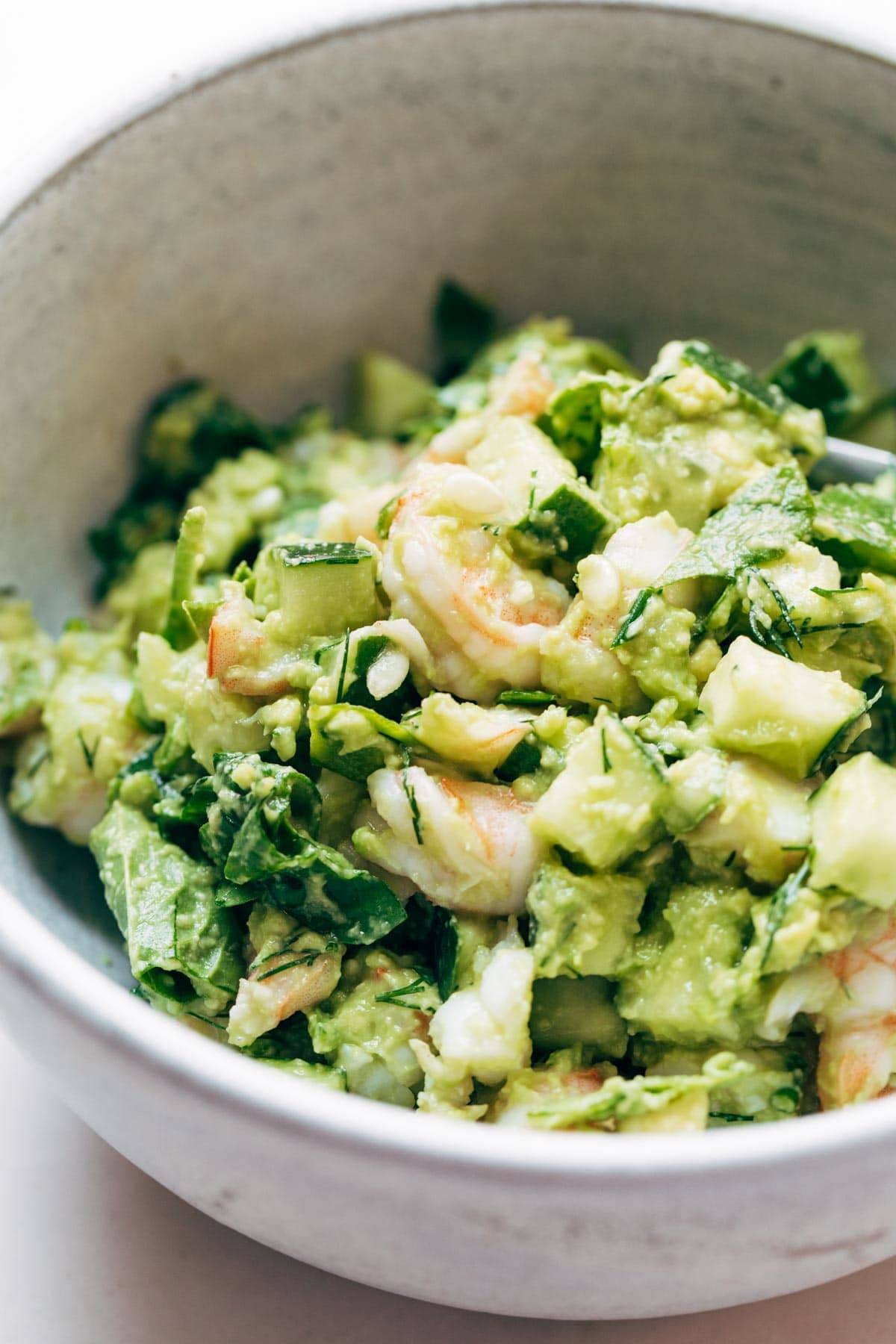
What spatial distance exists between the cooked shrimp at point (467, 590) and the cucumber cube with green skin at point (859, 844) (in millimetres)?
439

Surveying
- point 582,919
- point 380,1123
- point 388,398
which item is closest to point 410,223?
point 388,398

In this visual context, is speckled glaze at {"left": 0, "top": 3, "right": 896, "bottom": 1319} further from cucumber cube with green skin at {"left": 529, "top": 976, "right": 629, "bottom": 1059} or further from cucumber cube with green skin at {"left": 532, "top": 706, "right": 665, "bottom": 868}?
cucumber cube with green skin at {"left": 532, "top": 706, "right": 665, "bottom": 868}

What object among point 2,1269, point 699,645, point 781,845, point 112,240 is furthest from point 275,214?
point 2,1269

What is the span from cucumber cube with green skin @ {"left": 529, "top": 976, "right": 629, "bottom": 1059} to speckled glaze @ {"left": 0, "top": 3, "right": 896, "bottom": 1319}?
0.30 metres

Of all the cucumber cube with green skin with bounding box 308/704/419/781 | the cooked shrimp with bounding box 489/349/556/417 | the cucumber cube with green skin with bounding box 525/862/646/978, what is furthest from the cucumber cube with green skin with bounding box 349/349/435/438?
the cucumber cube with green skin with bounding box 525/862/646/978

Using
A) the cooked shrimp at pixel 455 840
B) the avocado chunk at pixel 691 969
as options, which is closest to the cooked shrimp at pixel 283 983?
the cooked shrimp at pixel 455 840

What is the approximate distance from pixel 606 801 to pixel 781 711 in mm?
244

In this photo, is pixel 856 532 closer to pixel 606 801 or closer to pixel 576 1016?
pixel 606 801

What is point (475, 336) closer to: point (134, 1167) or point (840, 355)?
point (840, 355)

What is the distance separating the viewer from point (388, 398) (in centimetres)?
271

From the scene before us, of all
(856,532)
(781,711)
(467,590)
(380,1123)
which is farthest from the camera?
(856,532)

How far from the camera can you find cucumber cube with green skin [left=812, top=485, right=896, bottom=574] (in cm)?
188

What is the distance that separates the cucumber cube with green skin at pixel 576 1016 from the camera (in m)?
1.68

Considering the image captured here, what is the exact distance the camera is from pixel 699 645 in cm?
181
